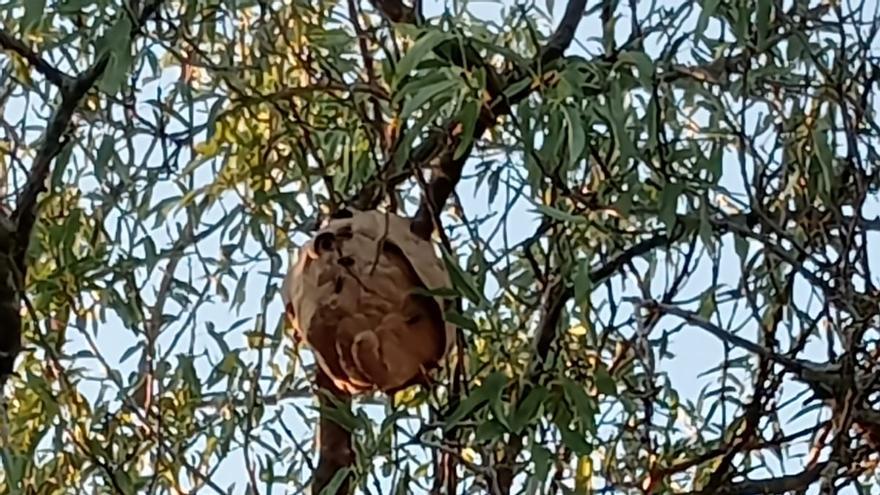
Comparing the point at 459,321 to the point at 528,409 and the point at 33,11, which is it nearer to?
the point at 528,409

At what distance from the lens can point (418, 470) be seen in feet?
3.50

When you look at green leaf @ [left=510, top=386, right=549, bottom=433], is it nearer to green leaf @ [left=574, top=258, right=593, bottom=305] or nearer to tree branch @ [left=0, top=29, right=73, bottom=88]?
green leaf @ [left=574, top=258, right=593, bottom=305]

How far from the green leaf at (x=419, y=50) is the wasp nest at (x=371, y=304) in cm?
12

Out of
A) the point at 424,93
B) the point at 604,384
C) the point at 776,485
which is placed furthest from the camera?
the point at 776,485

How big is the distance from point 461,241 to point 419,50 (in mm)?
358

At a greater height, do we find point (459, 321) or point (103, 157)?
point (103, 157)

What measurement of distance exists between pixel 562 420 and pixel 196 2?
343 millimetres

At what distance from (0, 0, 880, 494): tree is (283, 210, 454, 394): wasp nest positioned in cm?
3

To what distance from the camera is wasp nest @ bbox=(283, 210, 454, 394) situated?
855 millimetres

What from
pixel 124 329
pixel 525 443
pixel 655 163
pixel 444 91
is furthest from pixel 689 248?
pixel 124 329

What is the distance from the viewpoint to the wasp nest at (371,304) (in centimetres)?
85

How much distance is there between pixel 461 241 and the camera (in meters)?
1.11

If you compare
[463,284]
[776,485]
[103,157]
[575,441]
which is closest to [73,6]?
[103,157]

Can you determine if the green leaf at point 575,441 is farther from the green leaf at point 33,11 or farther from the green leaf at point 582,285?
the green leaf at point 33,11
